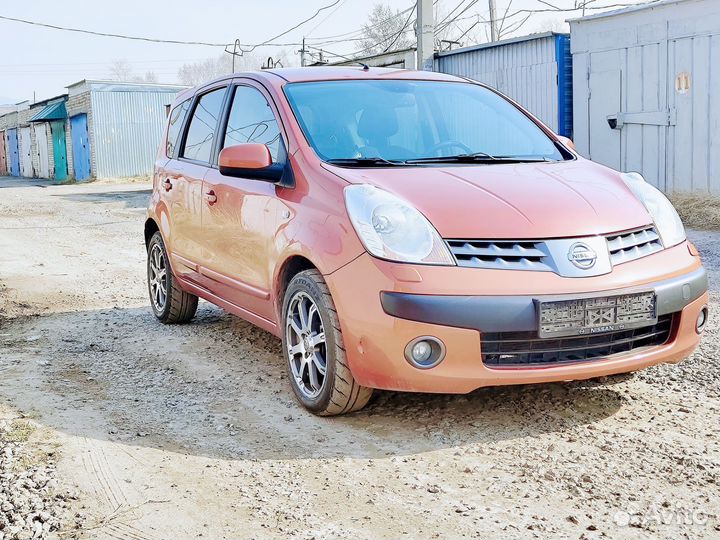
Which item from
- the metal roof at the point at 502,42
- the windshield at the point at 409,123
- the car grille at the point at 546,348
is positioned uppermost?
the metal roof at the point at 502,42

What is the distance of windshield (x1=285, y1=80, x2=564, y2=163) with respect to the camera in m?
4.72

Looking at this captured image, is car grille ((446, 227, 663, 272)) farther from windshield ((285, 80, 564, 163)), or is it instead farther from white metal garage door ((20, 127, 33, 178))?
white metal garage door ((20, 127, 33, 178))

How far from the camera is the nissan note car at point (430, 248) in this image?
378 centimetres

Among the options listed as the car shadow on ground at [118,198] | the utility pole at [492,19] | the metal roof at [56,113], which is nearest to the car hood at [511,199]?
the car shadow on ground at [118,198]

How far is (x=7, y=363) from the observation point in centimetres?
561

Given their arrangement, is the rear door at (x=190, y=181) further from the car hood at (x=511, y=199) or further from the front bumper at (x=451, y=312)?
the front bumper at (x=451, y=312)

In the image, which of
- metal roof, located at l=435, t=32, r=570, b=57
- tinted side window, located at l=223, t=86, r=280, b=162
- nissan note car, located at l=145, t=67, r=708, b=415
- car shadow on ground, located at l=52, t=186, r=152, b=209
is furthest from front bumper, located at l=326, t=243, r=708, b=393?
car shadow on ground, located at l=52, t=186, r=152, b=209

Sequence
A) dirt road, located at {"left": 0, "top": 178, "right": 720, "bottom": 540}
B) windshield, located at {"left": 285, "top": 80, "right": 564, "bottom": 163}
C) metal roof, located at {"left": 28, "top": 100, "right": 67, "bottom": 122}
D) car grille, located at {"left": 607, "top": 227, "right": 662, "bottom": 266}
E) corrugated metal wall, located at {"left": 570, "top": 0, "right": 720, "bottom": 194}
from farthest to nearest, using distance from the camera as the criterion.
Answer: metal roof, located at {"left": 28, "top": 100, "right": 67, "bottom": 122}
corrugated metal wall, located at {"left": 570, "top": 0, "right": 720, "bottom": 194}
windshield, located at {"left": 285, "top": 80, "right": 564, "bottom": 163}
car grille, located at {"left": 607, "top": 227, "right": 662, "bottom": 266}
dirt road, located at {"left": 0, "top": 178, "right": 720, "bottom": 540}

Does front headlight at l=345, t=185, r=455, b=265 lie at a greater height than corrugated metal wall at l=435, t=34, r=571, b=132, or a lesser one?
lesser

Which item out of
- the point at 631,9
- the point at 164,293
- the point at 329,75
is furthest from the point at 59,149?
the point at 329,75

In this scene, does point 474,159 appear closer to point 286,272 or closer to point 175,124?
point 286,272

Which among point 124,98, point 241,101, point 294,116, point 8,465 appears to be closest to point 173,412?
point 8,465

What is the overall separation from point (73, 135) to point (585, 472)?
130 feet

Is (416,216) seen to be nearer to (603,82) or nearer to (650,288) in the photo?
(650,288)
